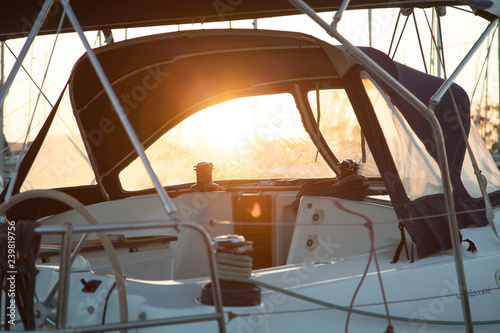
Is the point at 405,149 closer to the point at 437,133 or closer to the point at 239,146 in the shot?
the point at 437,133

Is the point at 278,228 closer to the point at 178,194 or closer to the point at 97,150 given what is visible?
the point at 178,194

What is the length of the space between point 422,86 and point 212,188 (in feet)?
5.83

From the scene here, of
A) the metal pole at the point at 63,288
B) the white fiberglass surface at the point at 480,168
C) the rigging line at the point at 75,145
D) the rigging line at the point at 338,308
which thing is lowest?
the rigging line at the point at 338,308

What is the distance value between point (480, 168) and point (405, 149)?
897mm

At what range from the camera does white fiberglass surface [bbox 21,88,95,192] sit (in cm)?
387

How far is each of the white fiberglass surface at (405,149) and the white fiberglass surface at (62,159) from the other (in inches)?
86.6

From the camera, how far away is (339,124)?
5.06m

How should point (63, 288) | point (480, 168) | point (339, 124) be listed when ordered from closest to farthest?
1. point (63, 288)
2. point (480, 168)
3. point (339, 124)

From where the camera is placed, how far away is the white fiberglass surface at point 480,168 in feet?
10.9

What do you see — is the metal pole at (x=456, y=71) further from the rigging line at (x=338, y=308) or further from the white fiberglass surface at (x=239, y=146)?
the white fiberglass surface at (x=239, y=146)

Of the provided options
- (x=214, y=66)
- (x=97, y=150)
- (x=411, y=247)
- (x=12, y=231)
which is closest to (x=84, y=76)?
(x=97, y=150)

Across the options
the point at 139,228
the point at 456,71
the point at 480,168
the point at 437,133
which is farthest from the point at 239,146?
the point at 139,228

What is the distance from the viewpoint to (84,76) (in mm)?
3977

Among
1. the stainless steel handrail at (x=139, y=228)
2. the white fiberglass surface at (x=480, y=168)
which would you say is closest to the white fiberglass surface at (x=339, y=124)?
the white fiberglass surface at (x=480, y=168)
